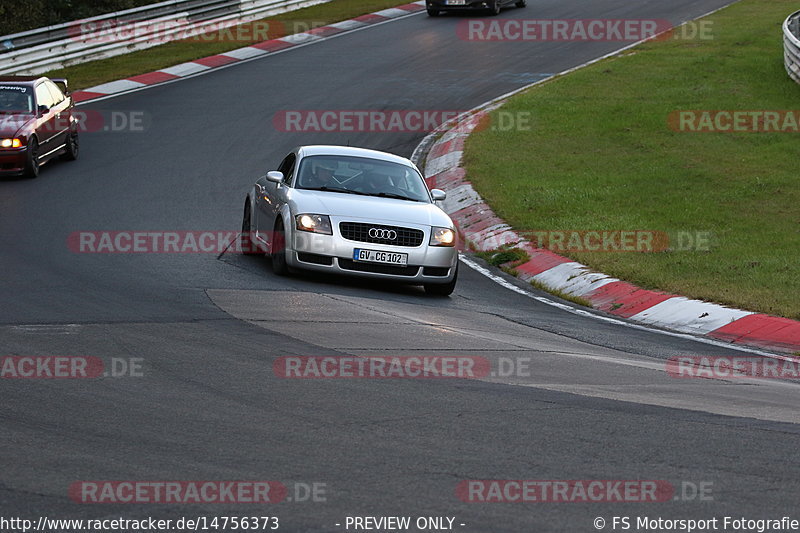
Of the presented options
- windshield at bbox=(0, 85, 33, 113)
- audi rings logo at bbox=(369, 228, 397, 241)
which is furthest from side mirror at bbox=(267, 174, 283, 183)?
windshield at bbox=(0, 85, 33, 113)

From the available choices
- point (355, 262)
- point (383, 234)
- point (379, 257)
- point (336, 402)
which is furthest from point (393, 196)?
point (336, 402)

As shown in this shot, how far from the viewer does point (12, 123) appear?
1939cm

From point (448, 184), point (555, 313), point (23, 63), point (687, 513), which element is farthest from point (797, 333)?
point (23, 63)

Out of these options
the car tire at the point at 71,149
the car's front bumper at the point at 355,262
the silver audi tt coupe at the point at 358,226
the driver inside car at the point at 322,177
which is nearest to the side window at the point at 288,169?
the silver audi tt coupe at the point at 358,226

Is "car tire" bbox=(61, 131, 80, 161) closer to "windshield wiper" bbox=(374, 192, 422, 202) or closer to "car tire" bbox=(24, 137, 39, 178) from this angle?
"car tire" bbox=(24, 137, 39, 178)

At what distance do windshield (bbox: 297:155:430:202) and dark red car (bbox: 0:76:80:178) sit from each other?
7526 mm

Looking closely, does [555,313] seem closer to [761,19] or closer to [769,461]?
[769,461]

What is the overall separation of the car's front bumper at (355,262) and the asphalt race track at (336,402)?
0.87 feet

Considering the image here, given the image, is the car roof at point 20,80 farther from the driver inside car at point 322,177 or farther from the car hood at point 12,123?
the driver inside car at point 322,177

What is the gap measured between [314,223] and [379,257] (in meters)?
0.80

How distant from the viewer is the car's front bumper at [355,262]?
12.3 meters

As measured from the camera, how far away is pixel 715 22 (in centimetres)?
3572

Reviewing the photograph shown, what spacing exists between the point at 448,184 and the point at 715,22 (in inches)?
758

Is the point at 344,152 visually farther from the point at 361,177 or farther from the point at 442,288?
the point at 442,288
